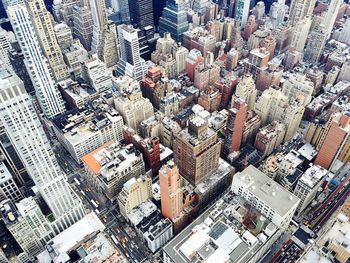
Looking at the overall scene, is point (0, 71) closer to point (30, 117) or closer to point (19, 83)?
point (19, 83)

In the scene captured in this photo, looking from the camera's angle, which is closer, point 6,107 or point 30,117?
point 6,107

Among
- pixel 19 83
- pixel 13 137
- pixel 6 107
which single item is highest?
pixel 19 83

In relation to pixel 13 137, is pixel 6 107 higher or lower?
higher

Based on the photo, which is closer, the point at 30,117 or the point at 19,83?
the point at 19,83

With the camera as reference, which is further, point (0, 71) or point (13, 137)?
point (13, 137)

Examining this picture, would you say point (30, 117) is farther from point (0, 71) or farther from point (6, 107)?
point (0, 71)

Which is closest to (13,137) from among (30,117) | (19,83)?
(30,117)

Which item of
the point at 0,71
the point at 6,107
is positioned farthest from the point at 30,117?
the point at 0,71

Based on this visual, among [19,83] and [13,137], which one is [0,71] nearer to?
[19,83]
